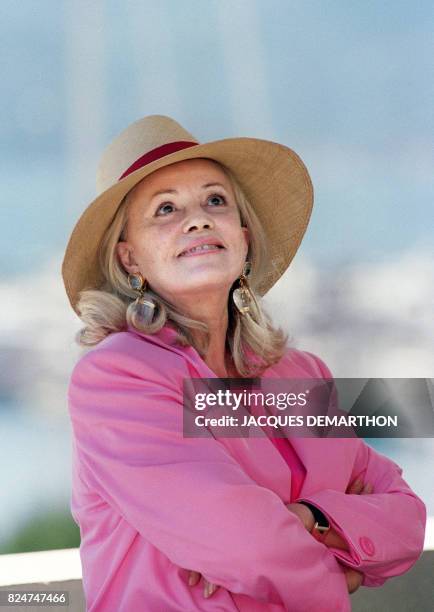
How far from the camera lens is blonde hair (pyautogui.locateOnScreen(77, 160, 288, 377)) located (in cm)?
192

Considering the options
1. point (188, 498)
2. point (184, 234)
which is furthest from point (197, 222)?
point (188, 498)

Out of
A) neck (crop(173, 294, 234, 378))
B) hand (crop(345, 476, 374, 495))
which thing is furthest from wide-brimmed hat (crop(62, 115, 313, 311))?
hand (crop(345, 476, 374, 495))

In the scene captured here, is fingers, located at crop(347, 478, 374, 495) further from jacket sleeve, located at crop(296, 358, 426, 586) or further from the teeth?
the teeth

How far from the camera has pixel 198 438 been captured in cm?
169

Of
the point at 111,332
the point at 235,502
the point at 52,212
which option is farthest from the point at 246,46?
the point at 235,502

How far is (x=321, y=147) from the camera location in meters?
4.30

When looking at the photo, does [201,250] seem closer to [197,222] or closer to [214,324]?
[197,222]

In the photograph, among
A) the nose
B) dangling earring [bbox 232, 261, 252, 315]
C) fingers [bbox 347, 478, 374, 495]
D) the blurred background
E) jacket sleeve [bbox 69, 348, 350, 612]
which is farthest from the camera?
the blurred background

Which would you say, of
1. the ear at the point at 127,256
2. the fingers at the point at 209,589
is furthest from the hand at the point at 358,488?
the ear at the point at 127,256

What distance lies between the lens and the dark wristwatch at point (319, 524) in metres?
1.74

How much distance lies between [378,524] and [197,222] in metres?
0.75

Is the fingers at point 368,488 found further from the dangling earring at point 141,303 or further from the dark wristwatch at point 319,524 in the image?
the dangling earring at point 141,303

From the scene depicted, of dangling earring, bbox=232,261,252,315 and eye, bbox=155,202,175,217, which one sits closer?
eye, bbox=155,202,175,217

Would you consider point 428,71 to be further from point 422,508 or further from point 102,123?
point 422,508
